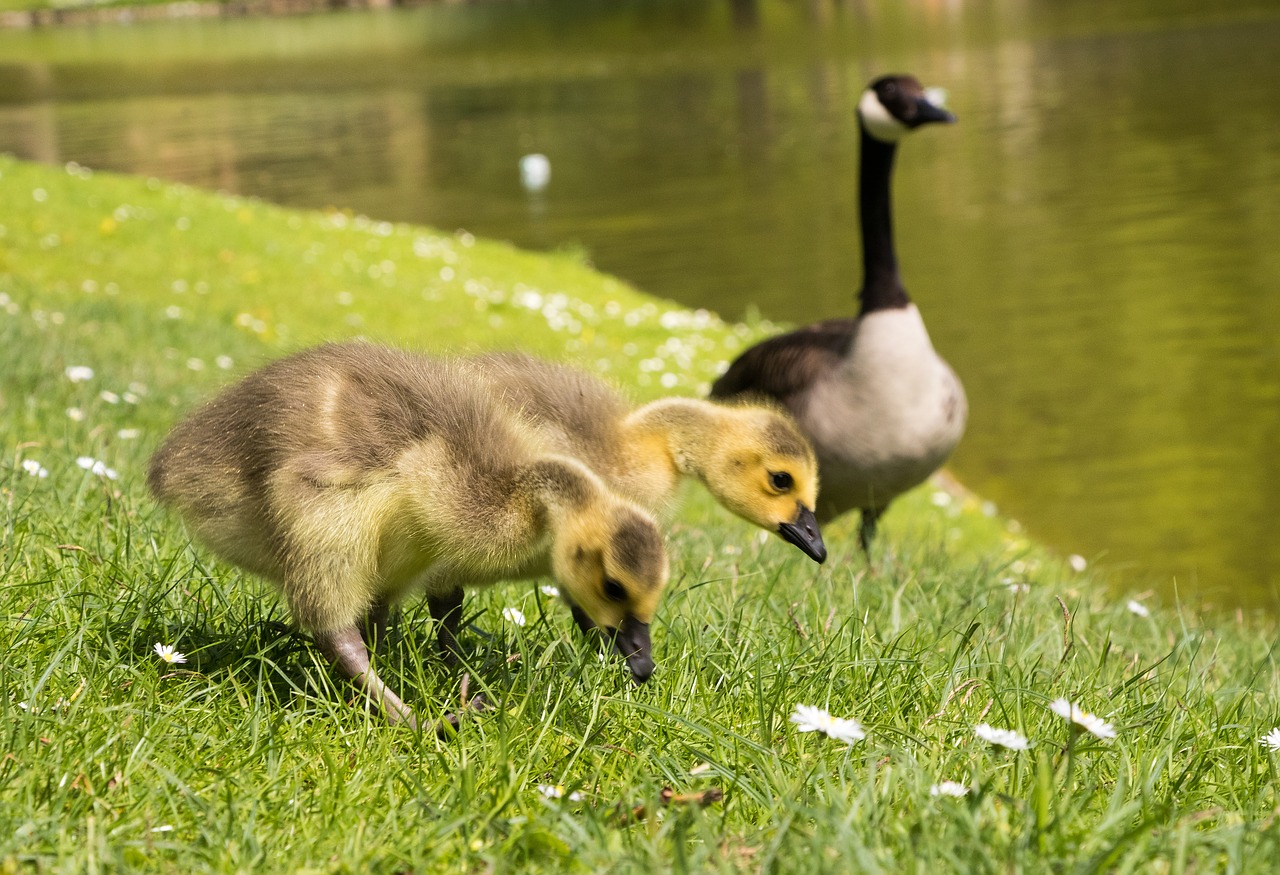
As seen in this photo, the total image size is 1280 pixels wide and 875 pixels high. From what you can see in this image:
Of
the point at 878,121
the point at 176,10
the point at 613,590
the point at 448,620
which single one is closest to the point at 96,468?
the point at 448,620

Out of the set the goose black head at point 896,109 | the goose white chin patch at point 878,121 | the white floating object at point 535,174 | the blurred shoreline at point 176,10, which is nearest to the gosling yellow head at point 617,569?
the goose black head at point 896,109

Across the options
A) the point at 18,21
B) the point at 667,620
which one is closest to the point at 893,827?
the point at 667,620

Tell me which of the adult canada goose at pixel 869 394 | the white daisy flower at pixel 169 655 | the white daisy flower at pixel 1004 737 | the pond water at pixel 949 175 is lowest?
the pond water at pixel 949 175

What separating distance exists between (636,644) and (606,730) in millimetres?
240

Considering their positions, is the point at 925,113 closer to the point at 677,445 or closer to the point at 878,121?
the point at 878,121

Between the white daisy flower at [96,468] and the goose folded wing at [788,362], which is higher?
the white daisy flower at [96,468]

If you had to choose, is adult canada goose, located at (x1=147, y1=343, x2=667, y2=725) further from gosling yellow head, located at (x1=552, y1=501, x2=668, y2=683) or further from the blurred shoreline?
the blurred shoreline

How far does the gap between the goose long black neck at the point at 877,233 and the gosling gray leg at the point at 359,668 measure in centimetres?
494

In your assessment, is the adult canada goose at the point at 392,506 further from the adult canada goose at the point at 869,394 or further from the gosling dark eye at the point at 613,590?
the adult canada goose at the point at 869,394

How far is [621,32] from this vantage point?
6438cm

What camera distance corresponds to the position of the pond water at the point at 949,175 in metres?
13.2

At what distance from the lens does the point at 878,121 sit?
8.71 meters

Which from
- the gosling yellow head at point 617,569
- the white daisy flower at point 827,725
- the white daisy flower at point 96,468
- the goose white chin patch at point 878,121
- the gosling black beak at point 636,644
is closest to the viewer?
the white daisy flower at point 827,725

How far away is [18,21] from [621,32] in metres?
64.0
